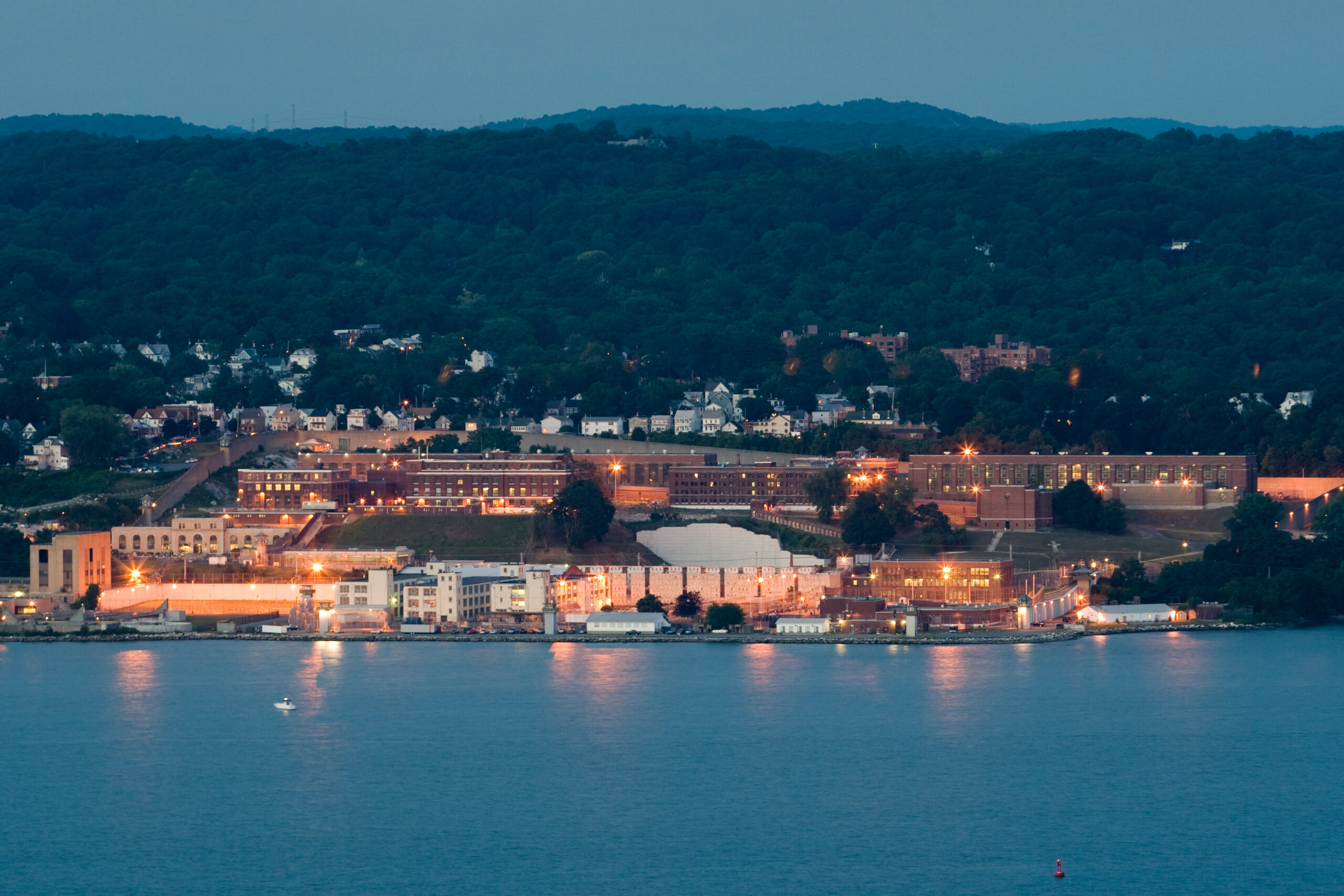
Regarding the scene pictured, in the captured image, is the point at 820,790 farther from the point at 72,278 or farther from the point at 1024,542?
the point at 72,278

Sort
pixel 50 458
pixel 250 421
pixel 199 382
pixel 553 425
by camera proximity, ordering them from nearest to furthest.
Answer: pixel 50 458 < pixel 250 421 < pixel 553 425 < pixel 199 382

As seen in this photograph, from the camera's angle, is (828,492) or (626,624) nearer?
(626,624)

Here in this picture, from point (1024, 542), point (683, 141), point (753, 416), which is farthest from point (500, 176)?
point (1024, 542)

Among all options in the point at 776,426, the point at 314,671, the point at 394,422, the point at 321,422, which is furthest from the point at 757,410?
the point at 314,671

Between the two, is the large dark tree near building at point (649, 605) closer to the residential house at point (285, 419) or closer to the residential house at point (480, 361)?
the residential house at point (285, 419)

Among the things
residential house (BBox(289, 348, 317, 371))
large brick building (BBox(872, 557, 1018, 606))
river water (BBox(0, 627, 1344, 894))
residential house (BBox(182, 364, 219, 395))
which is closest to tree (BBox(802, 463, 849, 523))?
large brick building (BBox(872, 557, 1018, 606))

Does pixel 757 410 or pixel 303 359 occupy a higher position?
pixel 303 359

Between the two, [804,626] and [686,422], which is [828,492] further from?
[686,422]

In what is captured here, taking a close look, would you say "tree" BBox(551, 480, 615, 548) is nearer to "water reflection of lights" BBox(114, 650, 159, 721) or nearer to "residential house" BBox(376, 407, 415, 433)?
"water reflection of lights" BBox(114, 650, 159, 721)
